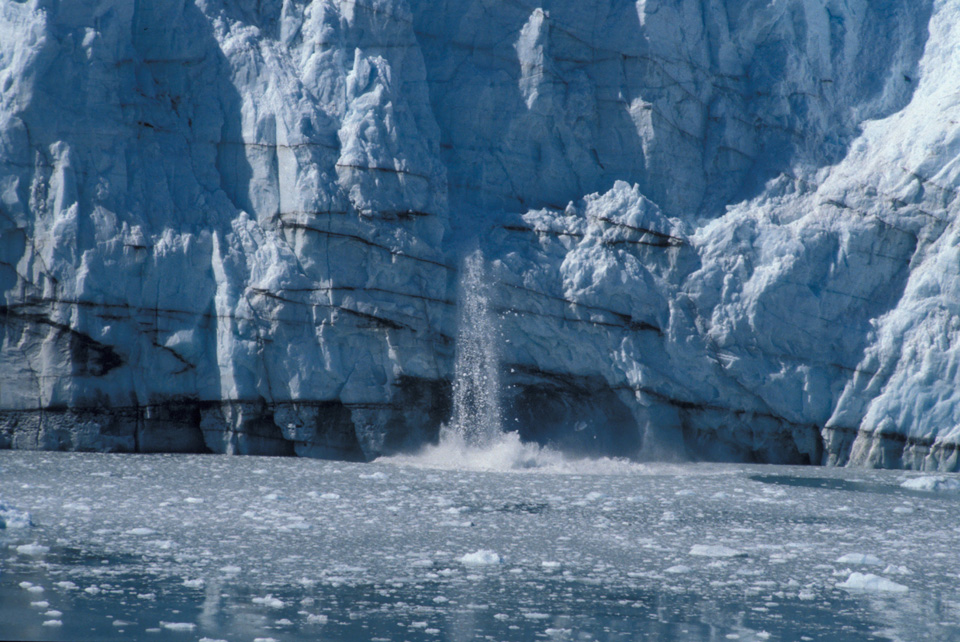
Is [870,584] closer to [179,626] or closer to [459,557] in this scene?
[459,557]

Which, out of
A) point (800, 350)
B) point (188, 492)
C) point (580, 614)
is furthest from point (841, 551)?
point (800, 350)

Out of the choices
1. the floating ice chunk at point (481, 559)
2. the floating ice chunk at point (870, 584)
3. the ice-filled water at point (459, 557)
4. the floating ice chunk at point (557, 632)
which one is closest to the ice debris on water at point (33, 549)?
the ice-filled water at point (459, 557)

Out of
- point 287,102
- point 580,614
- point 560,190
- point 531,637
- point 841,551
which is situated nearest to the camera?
point 531,637

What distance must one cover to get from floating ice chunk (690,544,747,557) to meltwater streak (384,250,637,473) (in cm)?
490

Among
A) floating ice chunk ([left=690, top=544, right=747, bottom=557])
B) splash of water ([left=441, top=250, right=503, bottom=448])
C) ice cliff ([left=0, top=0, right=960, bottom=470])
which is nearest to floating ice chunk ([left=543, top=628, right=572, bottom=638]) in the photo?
floating ice chunk ([left=690, top=544, right=747, bottom=557])

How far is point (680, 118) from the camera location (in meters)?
13.0

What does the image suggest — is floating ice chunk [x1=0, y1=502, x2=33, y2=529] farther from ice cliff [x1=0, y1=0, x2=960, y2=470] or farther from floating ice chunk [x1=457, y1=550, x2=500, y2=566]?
ice cliff [x1=0, y1=0, x2=960, y2=470]

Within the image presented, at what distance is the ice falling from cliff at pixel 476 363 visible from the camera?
1170 centimetres

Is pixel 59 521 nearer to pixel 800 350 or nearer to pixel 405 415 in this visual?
pixel 405 415

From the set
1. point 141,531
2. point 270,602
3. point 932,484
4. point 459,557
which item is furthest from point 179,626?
point 932,484

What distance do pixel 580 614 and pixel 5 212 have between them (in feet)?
29.9

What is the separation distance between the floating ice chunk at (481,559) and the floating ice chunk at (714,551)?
140cm

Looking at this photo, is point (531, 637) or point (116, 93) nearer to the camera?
point (531, 637)

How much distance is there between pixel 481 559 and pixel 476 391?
19.7ft
